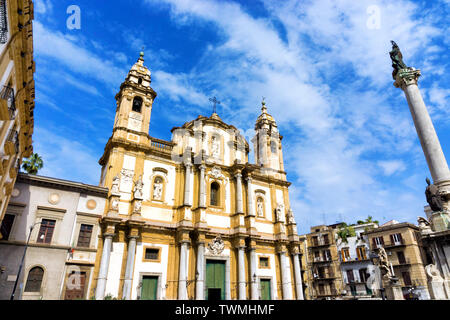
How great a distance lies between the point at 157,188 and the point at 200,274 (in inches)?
290

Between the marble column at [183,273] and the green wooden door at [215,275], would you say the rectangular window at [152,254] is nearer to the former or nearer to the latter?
the marble column at [183,273]

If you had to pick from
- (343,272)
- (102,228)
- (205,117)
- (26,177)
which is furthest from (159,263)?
(343,272)

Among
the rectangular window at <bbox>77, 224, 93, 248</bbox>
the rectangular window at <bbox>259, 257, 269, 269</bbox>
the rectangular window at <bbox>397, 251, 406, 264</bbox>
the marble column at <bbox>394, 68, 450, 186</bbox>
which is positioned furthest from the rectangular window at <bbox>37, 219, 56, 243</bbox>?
the rectangular window at <bbox>397, 251, 406, 264</bbox>

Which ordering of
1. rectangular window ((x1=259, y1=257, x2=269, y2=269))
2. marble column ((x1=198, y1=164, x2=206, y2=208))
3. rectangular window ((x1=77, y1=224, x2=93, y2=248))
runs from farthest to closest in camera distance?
rectangular window ((x1=259, y1=257, x2=269, y2=269))
marble column ((x1=198, y1=164, x2=206, y2=208))
rectangular window ((x1=77, y1=224, x2=93, y2=248))

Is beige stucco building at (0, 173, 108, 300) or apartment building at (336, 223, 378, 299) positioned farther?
apartment building at (336, 223, 378, 299)

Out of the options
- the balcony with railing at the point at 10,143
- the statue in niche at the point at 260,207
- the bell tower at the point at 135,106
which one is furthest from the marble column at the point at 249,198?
the balcony with railing at the point at 10,143

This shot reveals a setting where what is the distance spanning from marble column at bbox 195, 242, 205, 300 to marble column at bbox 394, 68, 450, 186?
15.4 m

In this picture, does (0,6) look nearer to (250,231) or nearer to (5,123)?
(5,123)

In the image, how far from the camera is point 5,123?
1193 cm

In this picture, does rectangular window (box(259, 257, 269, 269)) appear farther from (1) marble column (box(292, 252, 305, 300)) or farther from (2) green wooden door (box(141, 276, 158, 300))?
(2) green wooden door (box(141, 276, 158, 300))

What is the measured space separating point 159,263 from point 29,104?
13.1 m

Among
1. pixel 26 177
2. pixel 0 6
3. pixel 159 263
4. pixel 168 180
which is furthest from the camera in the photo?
pixel 168 180

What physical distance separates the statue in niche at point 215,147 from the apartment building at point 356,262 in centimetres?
2683

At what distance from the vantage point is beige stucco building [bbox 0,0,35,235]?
394 inches
